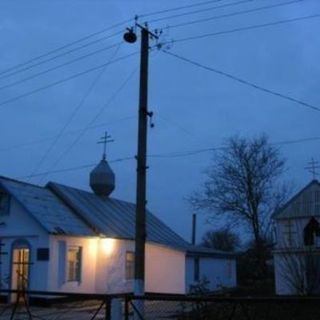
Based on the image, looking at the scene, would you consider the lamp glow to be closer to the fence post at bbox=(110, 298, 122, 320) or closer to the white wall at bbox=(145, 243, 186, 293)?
the white wall at bbox=(145, 243, 186, 293)

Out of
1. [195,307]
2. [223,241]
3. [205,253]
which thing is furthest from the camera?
[223,241]

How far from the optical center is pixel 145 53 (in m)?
18.5

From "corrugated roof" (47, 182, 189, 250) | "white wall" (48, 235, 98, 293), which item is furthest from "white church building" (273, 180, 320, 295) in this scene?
"white wall" (48, 235, 98, 293)

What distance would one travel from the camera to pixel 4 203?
30438 millimetres

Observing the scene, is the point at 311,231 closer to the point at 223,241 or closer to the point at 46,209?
the point at 46,209

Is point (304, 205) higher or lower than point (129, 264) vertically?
higher

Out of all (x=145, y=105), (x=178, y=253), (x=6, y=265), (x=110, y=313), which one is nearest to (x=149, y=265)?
(x=178, y=253)

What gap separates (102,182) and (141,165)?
20975 mm

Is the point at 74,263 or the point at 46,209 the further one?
the point at 74,263

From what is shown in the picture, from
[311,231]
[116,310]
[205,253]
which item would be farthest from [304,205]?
[116,310]

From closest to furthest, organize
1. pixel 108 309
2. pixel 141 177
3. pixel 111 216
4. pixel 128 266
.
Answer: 1. pixel 108 309
2. pixel 141 177
3. pixel 128 266
4. pixel 111 216

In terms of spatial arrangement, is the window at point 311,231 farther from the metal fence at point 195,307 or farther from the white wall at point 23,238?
the metal fence at point 195,307

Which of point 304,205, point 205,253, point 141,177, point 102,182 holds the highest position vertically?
point 102,182

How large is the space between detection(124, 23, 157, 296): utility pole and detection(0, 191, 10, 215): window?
1404 cm
